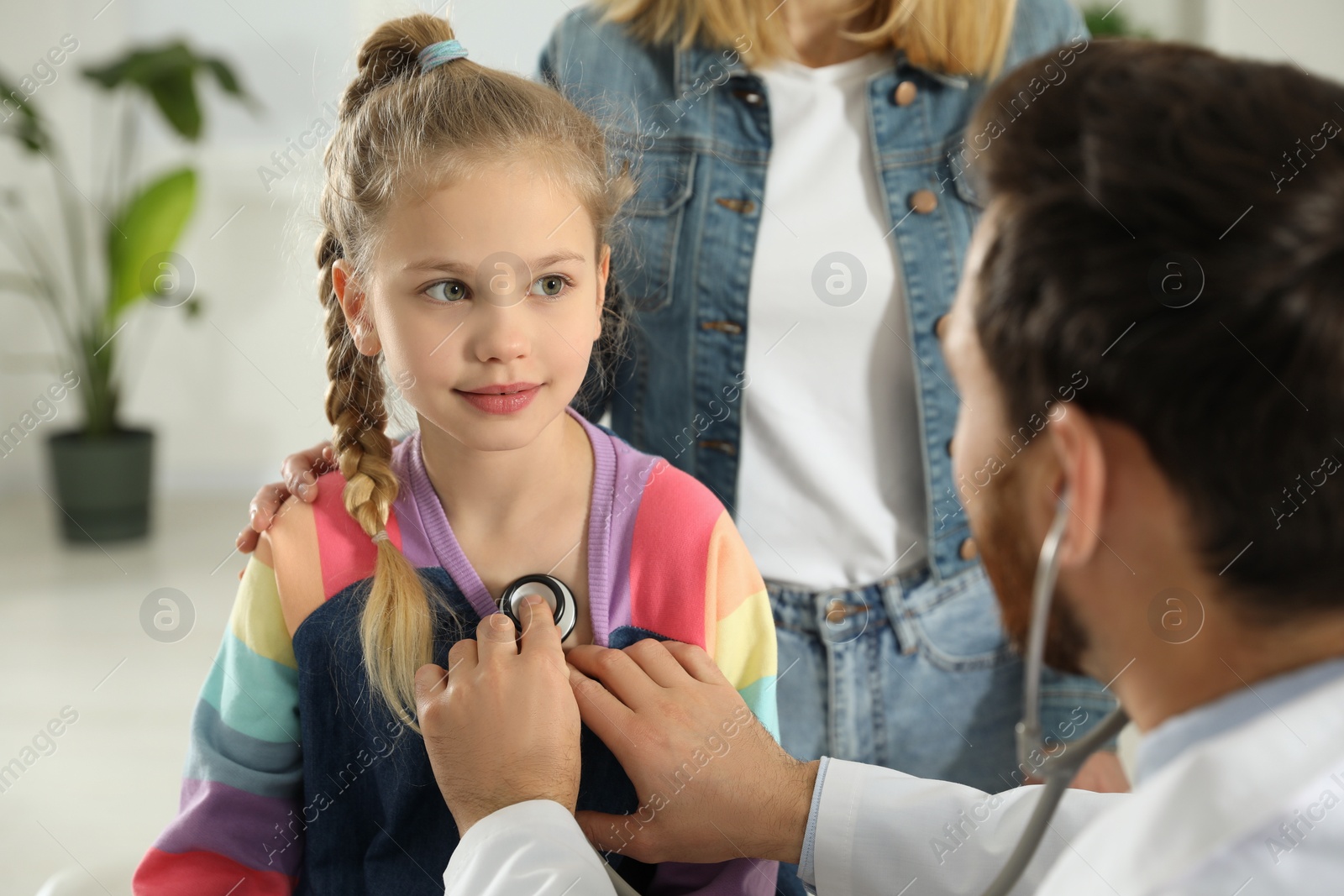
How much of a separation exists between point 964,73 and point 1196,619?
80 centimetres

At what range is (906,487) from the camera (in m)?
1.31

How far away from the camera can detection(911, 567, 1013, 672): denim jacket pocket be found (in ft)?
4.17

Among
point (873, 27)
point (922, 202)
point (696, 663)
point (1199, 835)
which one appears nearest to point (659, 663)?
point (696, 663)

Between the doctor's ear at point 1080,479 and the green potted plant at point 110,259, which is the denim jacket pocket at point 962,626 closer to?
the doctor's ear at point 1080,479

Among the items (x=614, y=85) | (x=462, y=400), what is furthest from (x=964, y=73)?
(x=462, y=400)

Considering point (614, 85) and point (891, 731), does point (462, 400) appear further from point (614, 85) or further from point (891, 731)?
point (891, 731)

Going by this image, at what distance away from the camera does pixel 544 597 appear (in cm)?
105

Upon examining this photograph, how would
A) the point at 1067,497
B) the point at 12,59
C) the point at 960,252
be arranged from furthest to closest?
the point at 12,59 → the point at 960,252 → the point at 1067,497

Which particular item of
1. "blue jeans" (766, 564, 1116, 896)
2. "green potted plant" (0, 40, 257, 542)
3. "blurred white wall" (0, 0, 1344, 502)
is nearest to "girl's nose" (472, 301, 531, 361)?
"blue jeans" (766, 564, 1116, 896)

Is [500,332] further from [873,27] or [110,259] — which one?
[110,259]

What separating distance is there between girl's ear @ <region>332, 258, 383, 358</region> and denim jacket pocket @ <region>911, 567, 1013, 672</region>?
660 millimetres

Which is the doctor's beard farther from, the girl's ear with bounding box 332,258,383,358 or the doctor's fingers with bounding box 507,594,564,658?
the girl's ear with bounding box 332,258,383,358

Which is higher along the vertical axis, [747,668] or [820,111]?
[820,111]

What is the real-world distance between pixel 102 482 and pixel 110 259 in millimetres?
796
